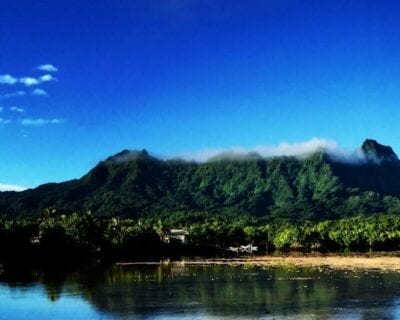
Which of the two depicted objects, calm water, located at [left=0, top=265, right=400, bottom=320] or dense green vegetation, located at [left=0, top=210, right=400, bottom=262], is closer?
calm water, located at [left=0, top=265, right=400, bottom=320]

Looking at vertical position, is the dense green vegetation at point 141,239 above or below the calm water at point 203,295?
above

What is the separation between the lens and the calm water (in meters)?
45.5

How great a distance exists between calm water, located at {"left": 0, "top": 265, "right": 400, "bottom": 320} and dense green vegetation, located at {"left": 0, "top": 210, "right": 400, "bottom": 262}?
18860mm

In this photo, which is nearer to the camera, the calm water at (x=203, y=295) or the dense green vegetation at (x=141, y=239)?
the calm water at (x=203, y=295)

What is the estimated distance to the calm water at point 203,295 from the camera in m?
45.5

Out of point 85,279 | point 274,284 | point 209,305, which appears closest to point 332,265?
point 274,284

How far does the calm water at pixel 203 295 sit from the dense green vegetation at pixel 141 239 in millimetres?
18860

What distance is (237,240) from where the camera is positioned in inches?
5635

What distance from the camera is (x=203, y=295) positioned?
55.6 meters

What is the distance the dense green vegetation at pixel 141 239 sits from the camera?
3910 inches

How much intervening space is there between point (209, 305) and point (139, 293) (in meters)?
10.4

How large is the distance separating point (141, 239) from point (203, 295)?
2496 inches

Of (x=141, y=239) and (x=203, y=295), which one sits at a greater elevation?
(x=141, y=239)

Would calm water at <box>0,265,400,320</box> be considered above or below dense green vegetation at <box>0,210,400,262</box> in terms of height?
below
